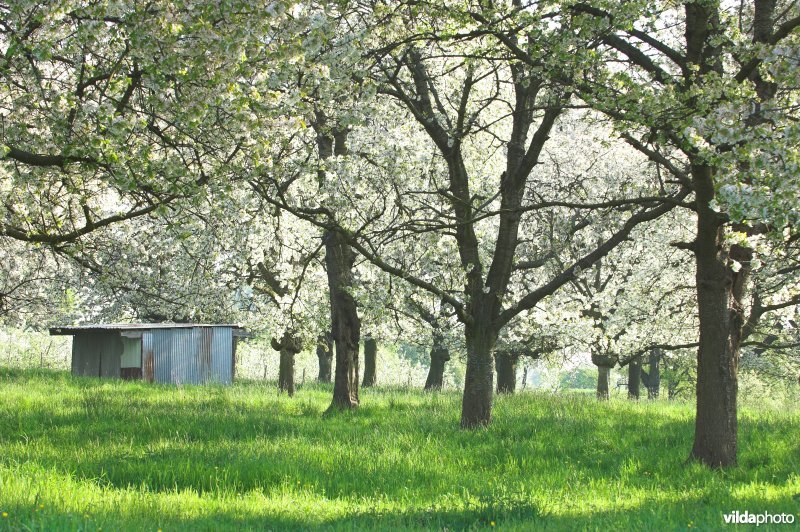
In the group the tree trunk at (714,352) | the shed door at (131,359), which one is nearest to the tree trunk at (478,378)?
the tree trunk at (714,352)

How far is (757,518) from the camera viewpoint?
716cm

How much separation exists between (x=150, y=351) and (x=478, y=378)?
63.6 ft

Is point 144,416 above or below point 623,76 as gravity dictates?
below

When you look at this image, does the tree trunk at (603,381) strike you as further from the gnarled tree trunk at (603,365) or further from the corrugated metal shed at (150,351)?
the corrugated metal shed at (150,351)

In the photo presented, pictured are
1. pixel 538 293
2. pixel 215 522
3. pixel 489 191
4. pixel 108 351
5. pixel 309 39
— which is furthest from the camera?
pixel 108 351

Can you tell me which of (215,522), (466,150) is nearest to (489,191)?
(466,150)

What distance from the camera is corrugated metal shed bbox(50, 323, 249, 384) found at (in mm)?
29438

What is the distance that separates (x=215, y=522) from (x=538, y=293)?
26.4 feet

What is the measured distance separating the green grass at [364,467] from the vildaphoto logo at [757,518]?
6.3 inches

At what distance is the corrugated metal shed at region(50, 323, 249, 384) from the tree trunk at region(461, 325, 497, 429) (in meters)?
17.9

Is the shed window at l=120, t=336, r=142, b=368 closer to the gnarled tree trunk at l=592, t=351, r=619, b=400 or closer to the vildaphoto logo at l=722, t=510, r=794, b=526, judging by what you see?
the gnarled tree trunk at l=592, t=351, r=619, b=400

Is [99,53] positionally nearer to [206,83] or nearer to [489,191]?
[206,83]

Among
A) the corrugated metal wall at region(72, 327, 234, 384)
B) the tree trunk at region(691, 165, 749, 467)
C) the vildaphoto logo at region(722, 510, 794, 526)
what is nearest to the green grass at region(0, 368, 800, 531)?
the vildaphoto logo at region(722, 510, 794, 526)

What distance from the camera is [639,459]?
37.9ft
